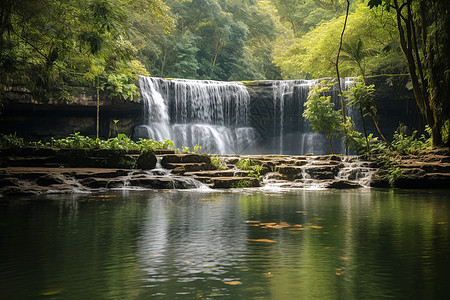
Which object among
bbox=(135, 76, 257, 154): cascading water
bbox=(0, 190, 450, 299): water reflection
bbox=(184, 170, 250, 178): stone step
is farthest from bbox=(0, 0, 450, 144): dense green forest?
bbox=(0, 190, 450, 299): water reflection

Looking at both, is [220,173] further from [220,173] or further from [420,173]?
[420,173]

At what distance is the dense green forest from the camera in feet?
44.4

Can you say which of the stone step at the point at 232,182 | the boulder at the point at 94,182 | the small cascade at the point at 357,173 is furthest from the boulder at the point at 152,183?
the small cascade at the point at 357,173

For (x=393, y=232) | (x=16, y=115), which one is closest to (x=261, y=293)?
(x=393, y=232)

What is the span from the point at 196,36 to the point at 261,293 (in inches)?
1546

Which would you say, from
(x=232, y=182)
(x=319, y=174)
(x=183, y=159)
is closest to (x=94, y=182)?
(x=183, y=159)

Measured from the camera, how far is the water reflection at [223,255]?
2.76m

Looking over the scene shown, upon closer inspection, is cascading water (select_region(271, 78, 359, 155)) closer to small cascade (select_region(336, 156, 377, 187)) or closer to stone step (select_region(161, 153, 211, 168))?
small cascade (select_region(336, 156, 377, 187))

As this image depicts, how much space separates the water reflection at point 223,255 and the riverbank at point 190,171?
225 inches

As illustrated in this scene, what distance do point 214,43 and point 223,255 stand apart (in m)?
40.3

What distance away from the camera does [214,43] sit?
4256 cm

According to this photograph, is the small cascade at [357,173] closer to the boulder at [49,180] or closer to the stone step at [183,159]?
the stone step at [183,159]

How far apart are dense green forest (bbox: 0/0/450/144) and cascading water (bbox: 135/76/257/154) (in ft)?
6.14

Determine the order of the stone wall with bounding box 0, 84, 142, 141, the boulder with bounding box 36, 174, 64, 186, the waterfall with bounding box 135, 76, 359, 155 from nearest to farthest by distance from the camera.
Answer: the boulder with bounding box 36, 174, 64, 186 → the stone wall with bounding box 0, 84, 142, 141 → the waterfall with bounding box 135, 76, 359, 155
